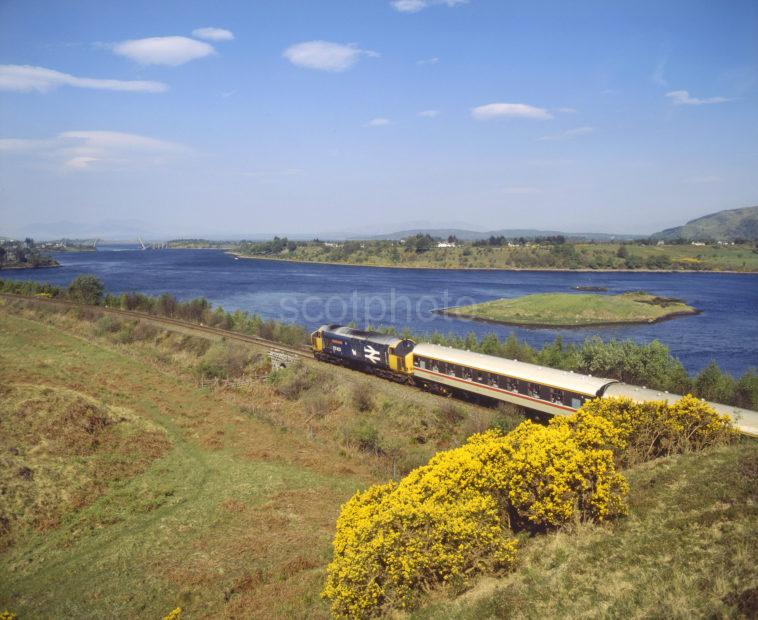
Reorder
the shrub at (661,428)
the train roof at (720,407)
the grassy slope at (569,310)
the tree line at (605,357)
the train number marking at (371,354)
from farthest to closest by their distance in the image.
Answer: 1. the grassy slope at (569,310)
2. the train number marking at (371,354)
3. the tree line at (605,357)
4. the train roof at (720,407)
5. the shrub at (661,428)

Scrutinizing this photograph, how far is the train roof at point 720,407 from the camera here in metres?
18.3

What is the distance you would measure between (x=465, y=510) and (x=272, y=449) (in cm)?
1634

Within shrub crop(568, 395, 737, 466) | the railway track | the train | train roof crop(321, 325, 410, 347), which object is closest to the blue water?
the railway track

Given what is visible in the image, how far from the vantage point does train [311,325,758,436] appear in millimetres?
22938

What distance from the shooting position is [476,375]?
2839cm

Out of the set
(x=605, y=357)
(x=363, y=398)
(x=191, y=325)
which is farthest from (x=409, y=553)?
(x=191, y=325)

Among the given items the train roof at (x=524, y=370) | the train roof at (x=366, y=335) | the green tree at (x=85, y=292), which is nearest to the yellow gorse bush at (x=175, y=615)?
the train roof at (x=524, y=370)

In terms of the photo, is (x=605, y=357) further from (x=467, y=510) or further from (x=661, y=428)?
(x=467, y=510)

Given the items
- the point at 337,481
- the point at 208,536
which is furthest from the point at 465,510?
the point at 337,481

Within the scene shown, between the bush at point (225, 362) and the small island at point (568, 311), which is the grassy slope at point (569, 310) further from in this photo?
the bush at point (225, 362)

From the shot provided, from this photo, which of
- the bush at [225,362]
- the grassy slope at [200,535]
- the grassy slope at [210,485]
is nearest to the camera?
the grassy slope at [200,535]

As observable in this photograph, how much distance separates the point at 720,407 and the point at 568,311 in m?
63.2

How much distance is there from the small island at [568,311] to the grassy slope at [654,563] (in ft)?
212

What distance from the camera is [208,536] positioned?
18047mm
